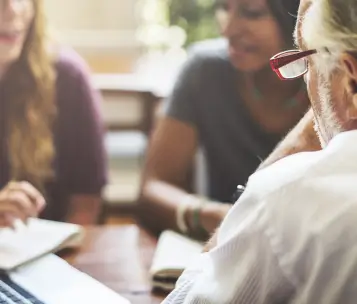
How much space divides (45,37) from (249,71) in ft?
1.61

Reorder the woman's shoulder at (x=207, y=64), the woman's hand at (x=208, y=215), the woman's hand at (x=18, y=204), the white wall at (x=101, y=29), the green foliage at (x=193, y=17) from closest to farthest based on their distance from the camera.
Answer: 1. the woman's hand at (x=18, y=204)
2. the woman's hand at (x=208, y=215)
3. the woman's shoulder at (x=207, y=64)
4. the green foliage at (x=193, y=17)
5. the white wall at (x=101, y=29)

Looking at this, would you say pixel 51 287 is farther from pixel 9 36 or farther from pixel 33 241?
pixel 9 36

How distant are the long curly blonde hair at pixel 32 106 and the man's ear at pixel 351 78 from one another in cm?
107

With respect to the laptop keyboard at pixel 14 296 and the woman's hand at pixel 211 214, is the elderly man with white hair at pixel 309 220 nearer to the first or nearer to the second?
the laptop keyboard at pixel 14 296

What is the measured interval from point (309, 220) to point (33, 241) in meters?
0.68

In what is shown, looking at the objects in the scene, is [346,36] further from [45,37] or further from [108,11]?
[108,11]

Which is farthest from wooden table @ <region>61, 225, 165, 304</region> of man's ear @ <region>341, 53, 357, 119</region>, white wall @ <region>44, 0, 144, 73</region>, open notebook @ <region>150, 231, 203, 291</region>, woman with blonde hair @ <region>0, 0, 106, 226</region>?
white wall @ <region>44, 0, 144, 73</region>

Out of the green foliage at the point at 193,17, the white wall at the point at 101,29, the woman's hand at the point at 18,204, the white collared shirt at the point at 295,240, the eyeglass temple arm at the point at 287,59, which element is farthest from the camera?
the white wall at the point at 101,29

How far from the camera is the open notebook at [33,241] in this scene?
1.16 m

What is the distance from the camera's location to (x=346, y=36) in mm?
721

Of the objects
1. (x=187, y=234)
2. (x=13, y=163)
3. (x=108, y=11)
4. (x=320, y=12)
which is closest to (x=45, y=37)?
(x=13, y=163)

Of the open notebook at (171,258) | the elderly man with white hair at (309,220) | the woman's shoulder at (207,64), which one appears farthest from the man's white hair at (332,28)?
the woman's shoulder at (207,64)

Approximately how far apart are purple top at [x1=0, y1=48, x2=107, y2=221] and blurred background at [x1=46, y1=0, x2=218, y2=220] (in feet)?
2.74

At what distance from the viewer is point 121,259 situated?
1.24 m
